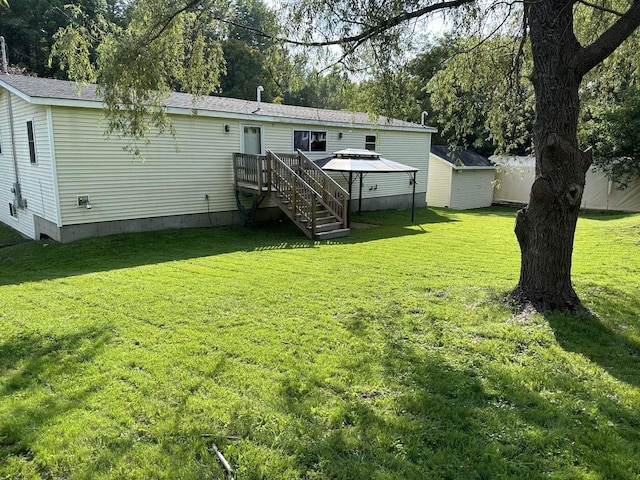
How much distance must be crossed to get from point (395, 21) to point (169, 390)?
15.7 feet

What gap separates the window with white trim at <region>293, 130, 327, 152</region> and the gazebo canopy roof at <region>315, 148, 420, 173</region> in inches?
29.0

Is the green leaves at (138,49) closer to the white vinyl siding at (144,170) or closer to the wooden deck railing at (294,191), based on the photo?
the white vinyl siding at (144,170)

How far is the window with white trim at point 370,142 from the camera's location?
15928 millimetres

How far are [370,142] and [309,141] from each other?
3044 mm

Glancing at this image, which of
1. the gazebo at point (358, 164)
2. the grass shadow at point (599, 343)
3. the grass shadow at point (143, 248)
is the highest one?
the gazebo at point (358, 164)

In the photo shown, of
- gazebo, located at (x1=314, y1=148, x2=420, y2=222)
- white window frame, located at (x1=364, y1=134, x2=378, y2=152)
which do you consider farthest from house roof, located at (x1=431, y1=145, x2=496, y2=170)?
gazebo, located at (x1=314, y1=148, x2=420, y2=222)

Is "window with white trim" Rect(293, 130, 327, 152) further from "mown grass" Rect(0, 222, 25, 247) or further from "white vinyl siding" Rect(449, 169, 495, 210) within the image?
"white vinyl siding" Rect(449, 169, 495, 210)

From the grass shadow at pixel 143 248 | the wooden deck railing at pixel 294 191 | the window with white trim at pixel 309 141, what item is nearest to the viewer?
the grass shadow at pixel 143 248

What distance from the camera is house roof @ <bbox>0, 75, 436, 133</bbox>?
8.85m

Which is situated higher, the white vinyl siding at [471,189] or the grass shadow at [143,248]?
the white vinyl siding at [471,189]

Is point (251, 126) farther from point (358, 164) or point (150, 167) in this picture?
point (358, 164)

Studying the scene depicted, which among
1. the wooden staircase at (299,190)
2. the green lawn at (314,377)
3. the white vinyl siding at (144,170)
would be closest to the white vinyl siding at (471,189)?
the wooden staircase at (299,190)

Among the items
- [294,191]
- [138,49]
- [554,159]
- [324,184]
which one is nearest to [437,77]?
[554,159]

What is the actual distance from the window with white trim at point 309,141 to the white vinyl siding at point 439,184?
8351 millimetres
